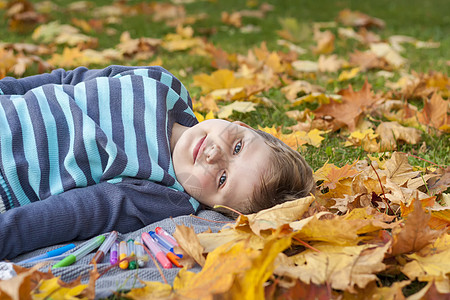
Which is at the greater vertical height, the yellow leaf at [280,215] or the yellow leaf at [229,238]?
the yellow leaf at [280,215]

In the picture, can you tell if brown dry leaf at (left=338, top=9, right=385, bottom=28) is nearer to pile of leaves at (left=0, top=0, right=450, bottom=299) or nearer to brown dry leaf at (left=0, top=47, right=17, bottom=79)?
pile of leaves at (left=0, top=0, right=450, bottom=299)

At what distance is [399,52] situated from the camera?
14.7 feet

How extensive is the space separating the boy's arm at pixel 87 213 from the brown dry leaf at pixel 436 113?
1554 millimetres

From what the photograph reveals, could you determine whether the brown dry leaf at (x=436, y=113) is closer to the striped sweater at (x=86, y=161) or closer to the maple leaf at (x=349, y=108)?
the maple leaf at (x=349, y=108)

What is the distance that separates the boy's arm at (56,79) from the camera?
2248 millimetres

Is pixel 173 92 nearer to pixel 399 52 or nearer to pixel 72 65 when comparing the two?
pixel 72 65

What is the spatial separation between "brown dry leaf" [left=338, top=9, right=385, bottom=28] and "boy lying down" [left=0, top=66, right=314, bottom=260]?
410 centimetres

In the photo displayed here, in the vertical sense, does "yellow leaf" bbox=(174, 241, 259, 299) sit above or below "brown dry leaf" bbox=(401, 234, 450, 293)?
above

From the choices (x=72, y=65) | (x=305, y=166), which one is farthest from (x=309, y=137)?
(x=72, y=65)

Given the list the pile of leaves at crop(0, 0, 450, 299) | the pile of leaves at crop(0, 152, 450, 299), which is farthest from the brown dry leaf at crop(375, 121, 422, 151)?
the pile of leaves at crop(0, 152, 450, 299)

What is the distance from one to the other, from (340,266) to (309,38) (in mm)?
4223

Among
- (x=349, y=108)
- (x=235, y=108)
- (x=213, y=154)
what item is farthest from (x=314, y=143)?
(x=213, y=154)

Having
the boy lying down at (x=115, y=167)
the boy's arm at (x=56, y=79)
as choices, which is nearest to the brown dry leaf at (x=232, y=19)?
the boy's arm at (x=56, y=79)

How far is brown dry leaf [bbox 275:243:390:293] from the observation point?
3.95 ft
